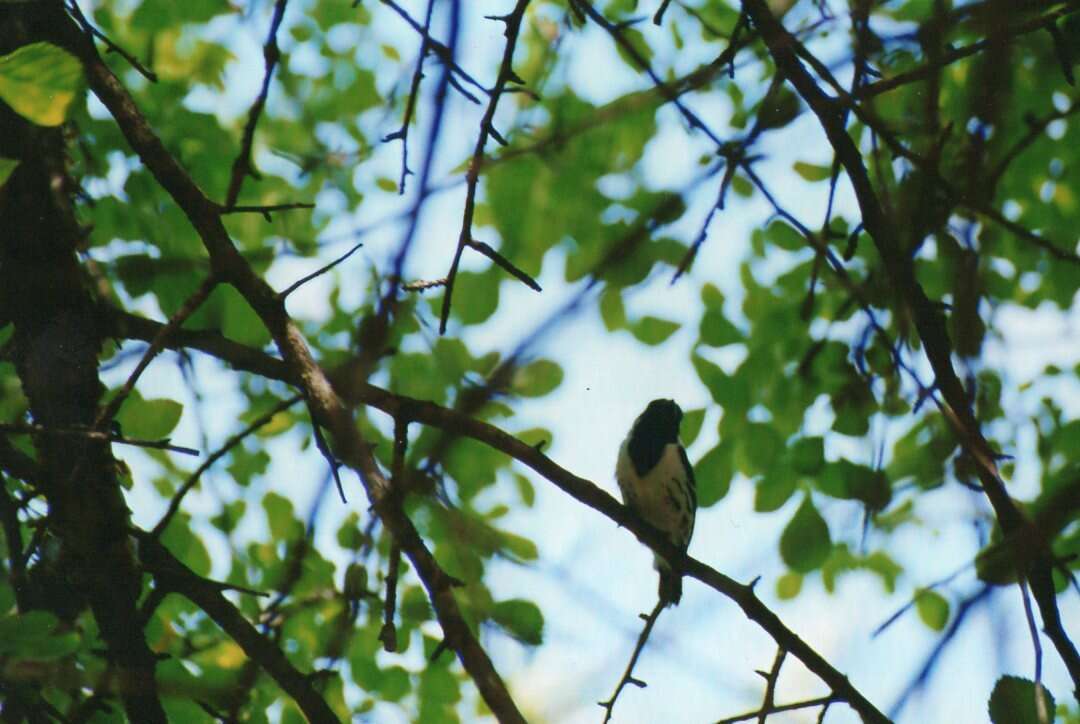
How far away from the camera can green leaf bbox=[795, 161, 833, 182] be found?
3.78m

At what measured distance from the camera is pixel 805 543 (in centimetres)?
289

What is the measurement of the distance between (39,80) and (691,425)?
6.21ft

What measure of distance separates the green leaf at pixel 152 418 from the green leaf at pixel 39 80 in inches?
39.9

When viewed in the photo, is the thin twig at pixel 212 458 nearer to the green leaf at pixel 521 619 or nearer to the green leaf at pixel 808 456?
the green leaf at pixel 521 619

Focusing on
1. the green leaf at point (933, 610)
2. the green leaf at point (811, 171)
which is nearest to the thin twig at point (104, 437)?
the green leaf at point (811, 171)

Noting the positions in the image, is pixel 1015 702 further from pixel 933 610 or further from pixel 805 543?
pixel 933 610

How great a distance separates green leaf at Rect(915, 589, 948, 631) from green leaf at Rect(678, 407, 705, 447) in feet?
3.97

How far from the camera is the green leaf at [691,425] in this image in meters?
3.11

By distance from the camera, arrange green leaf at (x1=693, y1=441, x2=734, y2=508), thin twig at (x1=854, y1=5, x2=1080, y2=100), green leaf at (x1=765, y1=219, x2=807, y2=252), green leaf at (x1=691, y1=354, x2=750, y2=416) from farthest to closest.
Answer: green leaf at (x1=765, y1=219, x2=807, y2=252), green leaf at (x1=691, y1=354, x2=750, y2=416), green leaf at (x1=693, y1=441, x2=734, y2=508), thin twig at (x1=854, y1=5, x2=1080, y2=100)

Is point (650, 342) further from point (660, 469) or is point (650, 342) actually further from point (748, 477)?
point (660, 469)

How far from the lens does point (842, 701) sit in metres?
2.21

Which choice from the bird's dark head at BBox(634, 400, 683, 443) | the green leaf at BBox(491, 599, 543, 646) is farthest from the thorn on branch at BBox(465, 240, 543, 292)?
the bird's dark head at BBox(634, 400, 683, 443)

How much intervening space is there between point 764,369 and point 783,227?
449mm

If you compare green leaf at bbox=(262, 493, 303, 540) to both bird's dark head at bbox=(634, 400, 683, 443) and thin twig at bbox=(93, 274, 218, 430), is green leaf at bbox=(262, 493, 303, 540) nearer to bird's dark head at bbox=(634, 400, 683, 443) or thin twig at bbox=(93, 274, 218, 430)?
thin twig at bbox=(93, 274, 218, 430)
